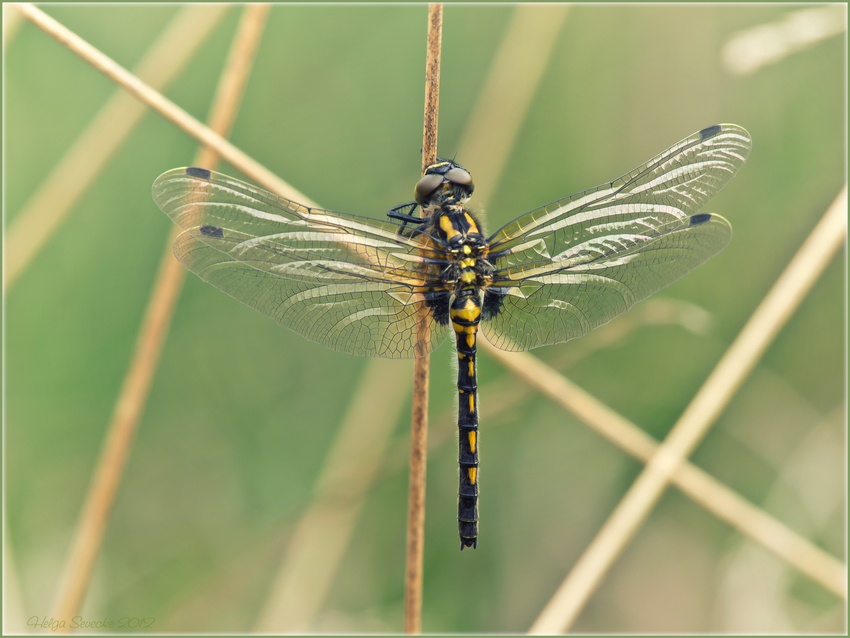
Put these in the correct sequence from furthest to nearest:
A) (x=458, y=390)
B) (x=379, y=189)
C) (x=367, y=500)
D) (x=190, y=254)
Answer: (x=379, y=189), (x=367, y=500), (x=458, y=390), (x=190, y=254)

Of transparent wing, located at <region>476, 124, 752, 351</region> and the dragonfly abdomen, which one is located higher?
transparent wing, located at <region>476, 124, 752, 351</region>

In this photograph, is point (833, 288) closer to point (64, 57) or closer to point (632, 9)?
point (632, 9)

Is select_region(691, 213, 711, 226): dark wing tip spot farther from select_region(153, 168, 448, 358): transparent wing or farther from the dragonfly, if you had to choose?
select_region(153, 168, 448, 358): transparent wing

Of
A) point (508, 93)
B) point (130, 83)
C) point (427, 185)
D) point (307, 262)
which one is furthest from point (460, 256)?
point (130, 83)

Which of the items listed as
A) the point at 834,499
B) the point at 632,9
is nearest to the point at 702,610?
the point at 834,499

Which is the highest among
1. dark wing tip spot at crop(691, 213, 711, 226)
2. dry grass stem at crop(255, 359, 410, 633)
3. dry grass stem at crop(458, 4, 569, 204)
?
dry grass stem at crop(458, 4, 569, 204)

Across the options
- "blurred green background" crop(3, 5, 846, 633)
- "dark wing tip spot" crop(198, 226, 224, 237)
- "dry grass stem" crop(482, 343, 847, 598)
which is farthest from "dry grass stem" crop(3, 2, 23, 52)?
"dry grass stem" crop(482, 343, 847, 598)

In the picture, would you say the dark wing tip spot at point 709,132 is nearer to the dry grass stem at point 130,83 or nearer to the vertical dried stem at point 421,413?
the vertical dried stem at point 421,413
